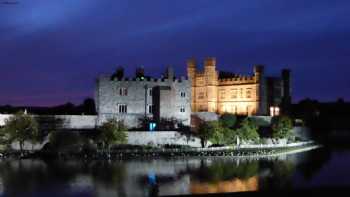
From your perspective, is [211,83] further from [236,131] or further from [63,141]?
[63,141]

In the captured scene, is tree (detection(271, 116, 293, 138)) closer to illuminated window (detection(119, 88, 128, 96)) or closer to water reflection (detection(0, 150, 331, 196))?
water reflection (detection(0, 150, 331, 196))

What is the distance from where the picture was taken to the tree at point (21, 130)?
34.7 metres

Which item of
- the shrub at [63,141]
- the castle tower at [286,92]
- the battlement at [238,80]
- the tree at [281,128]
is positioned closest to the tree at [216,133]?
the tree at [281,128]

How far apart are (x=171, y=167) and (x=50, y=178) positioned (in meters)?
7.83

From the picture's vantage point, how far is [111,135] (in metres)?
36.5

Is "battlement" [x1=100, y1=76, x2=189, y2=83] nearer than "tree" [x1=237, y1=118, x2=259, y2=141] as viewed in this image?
Yes

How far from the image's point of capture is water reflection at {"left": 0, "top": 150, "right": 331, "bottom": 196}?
2227 cm

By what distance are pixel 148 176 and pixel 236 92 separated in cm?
3345

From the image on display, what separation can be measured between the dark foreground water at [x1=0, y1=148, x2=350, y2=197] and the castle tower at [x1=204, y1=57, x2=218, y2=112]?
2261cm

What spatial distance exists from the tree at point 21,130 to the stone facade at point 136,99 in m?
7.05

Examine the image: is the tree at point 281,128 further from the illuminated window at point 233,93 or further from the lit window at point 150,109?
the lit window at point 150,109

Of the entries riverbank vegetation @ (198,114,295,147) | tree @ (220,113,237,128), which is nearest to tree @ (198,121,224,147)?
riverbank vegetation @ (198,114,295,147)

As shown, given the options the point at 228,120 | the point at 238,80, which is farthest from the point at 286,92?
the point at 228,120

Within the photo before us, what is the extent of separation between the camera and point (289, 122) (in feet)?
161
